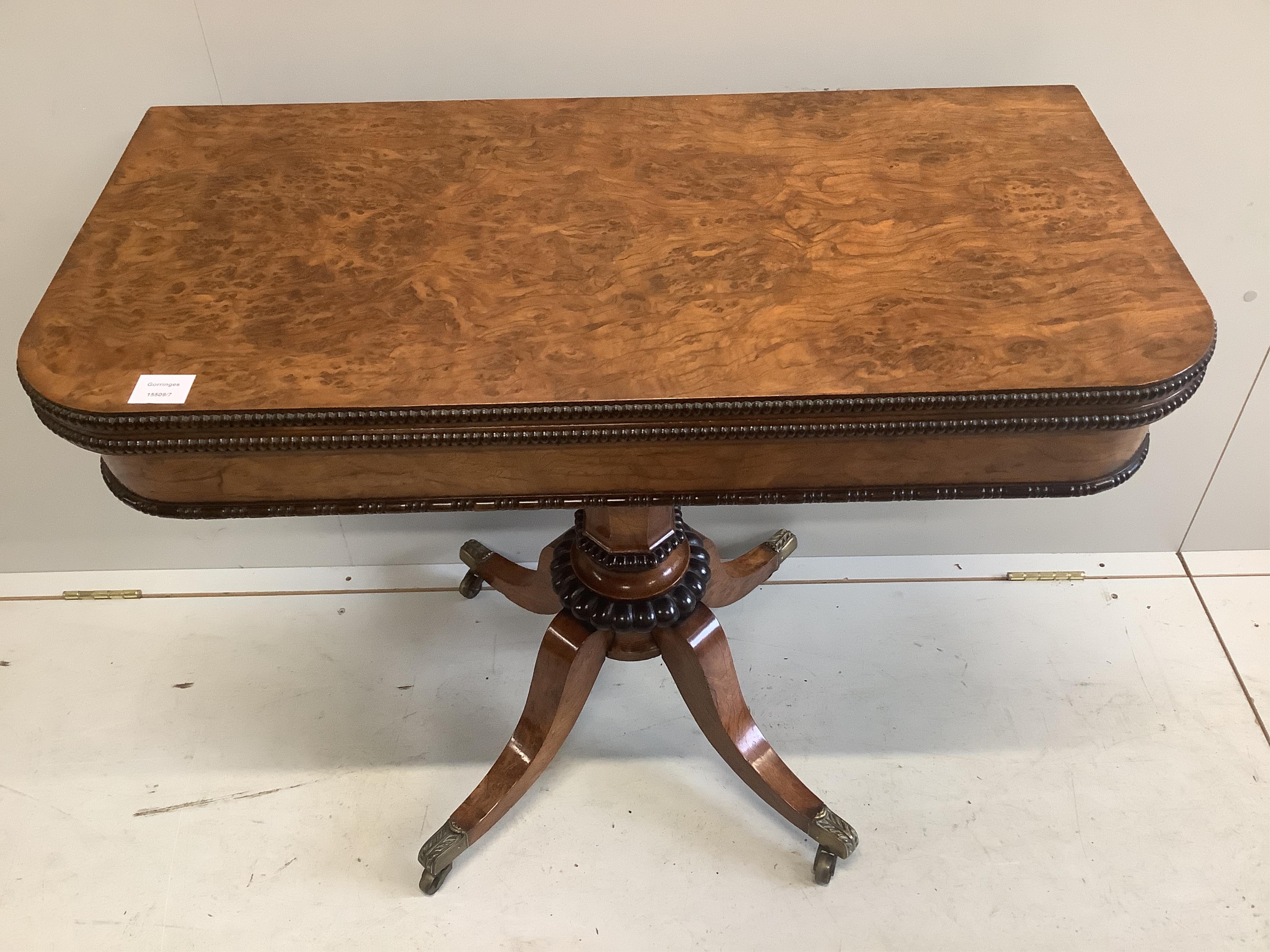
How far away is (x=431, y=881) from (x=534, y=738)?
8.5 inches

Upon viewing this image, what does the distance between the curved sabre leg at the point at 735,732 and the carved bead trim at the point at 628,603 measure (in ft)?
0.09

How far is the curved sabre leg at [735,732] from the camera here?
126 cm

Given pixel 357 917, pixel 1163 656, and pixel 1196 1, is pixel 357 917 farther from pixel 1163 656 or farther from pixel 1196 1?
pixel 1196 1

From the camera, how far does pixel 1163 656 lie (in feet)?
5.01

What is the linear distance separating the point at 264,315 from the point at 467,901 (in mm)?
806

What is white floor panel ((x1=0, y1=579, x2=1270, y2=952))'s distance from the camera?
1.25m

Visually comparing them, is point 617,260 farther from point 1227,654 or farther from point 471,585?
point 1227,654

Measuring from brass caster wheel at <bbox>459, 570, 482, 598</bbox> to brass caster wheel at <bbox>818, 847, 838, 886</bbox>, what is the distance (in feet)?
1.56

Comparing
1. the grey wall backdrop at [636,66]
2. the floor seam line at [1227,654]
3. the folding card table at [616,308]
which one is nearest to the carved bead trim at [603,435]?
the folding card table at [616,308]

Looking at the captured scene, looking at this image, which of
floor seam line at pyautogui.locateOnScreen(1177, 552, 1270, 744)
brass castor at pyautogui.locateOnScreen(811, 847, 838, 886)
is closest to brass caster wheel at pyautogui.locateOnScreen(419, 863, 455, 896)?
brass castor at pyautogui.locateOnScreen(811, 847, 838, 886)

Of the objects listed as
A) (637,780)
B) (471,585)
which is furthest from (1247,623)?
(471,585)

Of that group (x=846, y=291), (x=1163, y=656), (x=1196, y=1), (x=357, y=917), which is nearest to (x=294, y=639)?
(x=357, y=917)

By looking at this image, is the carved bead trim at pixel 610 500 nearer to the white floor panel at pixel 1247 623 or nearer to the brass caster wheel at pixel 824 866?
the brass caster wheel at pixel 824 866

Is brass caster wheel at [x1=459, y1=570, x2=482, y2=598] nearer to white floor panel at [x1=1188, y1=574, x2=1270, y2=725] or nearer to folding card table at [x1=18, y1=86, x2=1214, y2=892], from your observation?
folding card table at [x1=18, y1=86, x2=1214, y2=892]
